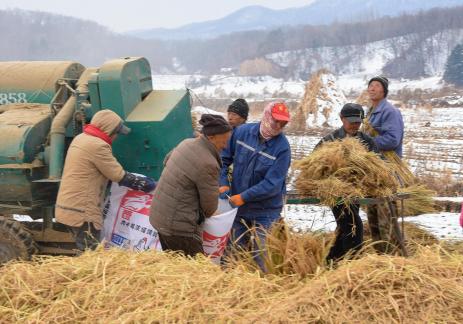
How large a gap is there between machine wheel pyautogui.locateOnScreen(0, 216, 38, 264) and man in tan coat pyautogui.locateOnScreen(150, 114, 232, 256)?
6.11 feet

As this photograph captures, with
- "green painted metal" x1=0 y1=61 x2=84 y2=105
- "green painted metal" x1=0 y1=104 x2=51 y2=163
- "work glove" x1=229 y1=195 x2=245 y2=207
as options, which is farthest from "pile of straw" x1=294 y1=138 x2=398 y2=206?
"green painted metal" x1=0 y1=61 x2=84 y2=105

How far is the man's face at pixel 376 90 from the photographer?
5340 millimetres

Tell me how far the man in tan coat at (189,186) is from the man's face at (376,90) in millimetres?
1932

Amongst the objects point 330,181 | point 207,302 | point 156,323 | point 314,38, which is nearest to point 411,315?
point 207,302

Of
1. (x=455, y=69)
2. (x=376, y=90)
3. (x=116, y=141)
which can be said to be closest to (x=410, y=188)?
(x=376, y=90)

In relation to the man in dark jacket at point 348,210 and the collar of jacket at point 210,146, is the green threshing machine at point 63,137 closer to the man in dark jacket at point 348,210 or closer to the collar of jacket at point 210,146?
the collar of jacket at point 210,146

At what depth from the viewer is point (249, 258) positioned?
3.29m

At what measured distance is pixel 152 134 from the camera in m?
5.34

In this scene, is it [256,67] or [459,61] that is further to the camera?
[256,67]

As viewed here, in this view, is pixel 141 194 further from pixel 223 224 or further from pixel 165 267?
pixel 165 267


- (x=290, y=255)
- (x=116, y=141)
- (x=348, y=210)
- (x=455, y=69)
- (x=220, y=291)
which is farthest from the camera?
(x=455, y=69)

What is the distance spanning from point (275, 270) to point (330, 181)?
5.04 ft

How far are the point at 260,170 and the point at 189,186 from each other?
0.78 metres

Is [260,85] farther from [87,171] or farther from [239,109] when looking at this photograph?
[87,171]
